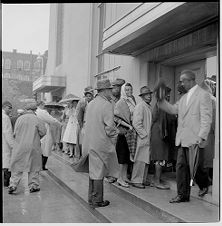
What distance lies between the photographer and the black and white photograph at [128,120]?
3.67 meters

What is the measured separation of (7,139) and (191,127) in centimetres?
302

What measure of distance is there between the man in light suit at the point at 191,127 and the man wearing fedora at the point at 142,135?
771 millimetres

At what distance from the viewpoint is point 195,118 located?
3.67m

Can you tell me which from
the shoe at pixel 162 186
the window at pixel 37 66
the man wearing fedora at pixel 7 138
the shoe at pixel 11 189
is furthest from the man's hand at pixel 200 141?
the shoe at pixel 11 189

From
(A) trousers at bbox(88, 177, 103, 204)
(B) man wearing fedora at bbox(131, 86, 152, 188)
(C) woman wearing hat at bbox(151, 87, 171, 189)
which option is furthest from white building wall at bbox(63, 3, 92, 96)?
(A) trousers at bbox(88, 177, 103, 204)

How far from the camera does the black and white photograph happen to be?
367 cm

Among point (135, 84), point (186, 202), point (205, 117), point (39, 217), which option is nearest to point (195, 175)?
point (186, 202)

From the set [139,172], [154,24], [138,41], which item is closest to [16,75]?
[154,24]

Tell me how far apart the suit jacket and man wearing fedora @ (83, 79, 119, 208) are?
2.83 feet

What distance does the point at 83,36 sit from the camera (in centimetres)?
557

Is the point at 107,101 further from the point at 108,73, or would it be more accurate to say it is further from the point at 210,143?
the point at 108,73

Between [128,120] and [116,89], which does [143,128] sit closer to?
[128,120]

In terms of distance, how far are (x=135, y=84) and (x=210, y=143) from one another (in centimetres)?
241

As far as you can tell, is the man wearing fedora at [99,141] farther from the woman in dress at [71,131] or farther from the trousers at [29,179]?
the woman in dress at [71,131]
